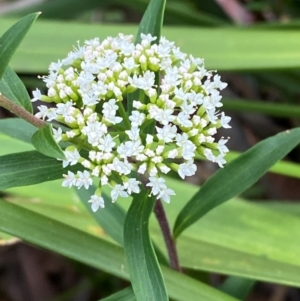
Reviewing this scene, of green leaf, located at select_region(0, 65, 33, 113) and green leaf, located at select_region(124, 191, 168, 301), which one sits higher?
green leaf, located at select_region(0, 65, 33, 113)

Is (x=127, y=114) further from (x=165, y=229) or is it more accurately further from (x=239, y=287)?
(x=239, y=287)

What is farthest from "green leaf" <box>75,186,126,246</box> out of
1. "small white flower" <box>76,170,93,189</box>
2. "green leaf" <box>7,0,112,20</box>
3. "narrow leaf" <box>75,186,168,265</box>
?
"green leaf" <box>7,0,112,20</box>

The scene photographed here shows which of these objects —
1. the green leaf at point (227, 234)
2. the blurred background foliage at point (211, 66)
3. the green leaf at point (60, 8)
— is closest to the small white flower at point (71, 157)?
the green leaf at point (227, 234)

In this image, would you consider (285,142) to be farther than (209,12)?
No

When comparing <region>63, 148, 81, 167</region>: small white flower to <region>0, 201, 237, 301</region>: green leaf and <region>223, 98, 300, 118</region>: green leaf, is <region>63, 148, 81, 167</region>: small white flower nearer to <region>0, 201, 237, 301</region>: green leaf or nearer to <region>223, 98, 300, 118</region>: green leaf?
<region>0, 201, 237, 301</region>: green leaf

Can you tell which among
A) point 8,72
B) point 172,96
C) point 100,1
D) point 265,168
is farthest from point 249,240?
point 100,1

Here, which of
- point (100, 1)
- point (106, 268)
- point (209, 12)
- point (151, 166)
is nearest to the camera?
point (151, 166)

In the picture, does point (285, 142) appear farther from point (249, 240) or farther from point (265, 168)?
point (249, 240)
